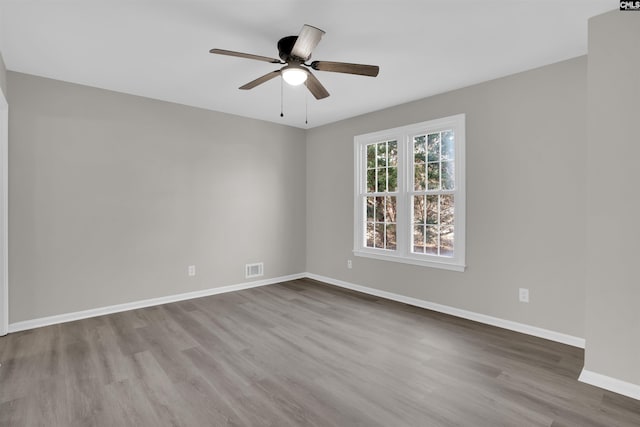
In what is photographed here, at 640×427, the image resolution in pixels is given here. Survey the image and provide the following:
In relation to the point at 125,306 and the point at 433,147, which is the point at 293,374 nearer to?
the point at 125,306

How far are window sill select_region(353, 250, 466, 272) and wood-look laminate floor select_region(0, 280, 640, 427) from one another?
1.93ft

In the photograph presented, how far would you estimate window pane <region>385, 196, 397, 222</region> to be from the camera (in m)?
4.55

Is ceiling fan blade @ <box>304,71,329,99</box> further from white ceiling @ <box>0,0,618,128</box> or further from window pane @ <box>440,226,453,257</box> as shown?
window pane @ <box>440,226,453,257</box>

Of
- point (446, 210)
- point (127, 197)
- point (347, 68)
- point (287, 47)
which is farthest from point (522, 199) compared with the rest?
point (127, 197)

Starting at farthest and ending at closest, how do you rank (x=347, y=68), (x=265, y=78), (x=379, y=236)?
1. (x=379, y=236)
2. (x=265, y=78)
3. (x=347, y=68)

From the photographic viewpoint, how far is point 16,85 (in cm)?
331

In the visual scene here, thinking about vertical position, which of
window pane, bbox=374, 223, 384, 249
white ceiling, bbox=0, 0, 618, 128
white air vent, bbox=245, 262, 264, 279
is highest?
white ceiling, bbox=0, 0, 618, 128

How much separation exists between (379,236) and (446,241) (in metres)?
1.06

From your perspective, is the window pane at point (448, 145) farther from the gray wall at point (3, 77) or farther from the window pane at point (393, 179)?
the gray wall at point (3, 77)

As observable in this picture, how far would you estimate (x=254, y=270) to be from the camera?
16.9 feet

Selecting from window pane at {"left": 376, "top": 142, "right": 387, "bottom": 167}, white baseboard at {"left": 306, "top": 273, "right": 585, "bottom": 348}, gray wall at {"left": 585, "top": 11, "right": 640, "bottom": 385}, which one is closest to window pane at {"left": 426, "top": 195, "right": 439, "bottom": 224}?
window pane at {"left": 376, "top": 142, "right": 387, "bottom": 167}

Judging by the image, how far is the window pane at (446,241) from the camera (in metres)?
3.90

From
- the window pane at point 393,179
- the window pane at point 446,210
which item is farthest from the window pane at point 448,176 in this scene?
the window pane at point 393,179

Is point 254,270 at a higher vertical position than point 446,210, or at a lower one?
lower
